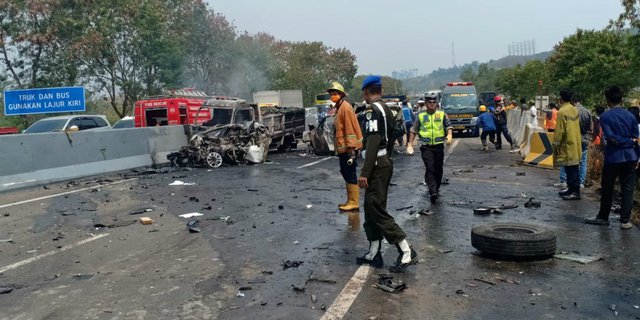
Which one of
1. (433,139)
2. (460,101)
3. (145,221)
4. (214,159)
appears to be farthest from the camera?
(460,101)

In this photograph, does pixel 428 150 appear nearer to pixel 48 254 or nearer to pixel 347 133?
pixel 347 133

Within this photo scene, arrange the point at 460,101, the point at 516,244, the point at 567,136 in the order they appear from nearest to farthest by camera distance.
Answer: the point at 516,244 → the point at 567,136 → the point at 460,101

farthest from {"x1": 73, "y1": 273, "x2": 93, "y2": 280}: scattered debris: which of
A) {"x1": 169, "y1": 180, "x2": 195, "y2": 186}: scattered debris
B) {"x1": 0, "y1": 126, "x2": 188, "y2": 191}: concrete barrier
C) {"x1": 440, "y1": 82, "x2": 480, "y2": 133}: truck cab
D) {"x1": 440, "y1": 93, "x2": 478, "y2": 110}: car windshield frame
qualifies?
{"x1": 440, "y1": 93, "x2": 478, "y2": 110}: car windshield frame

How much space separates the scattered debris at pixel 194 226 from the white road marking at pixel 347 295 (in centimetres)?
287

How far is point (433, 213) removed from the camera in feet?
27.7

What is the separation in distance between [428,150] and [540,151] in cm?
659

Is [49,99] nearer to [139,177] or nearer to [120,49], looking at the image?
[139,177]

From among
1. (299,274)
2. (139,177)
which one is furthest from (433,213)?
(139,177)

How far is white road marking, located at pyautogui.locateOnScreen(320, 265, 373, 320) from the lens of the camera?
14.1ft

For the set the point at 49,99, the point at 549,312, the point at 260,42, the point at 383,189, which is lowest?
the point at 549,312

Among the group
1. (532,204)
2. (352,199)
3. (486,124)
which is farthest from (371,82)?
(486,124)

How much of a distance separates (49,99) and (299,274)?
16237mm

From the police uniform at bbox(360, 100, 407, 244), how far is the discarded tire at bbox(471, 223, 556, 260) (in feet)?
Answer: 3.31

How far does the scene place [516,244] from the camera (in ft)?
18.8
